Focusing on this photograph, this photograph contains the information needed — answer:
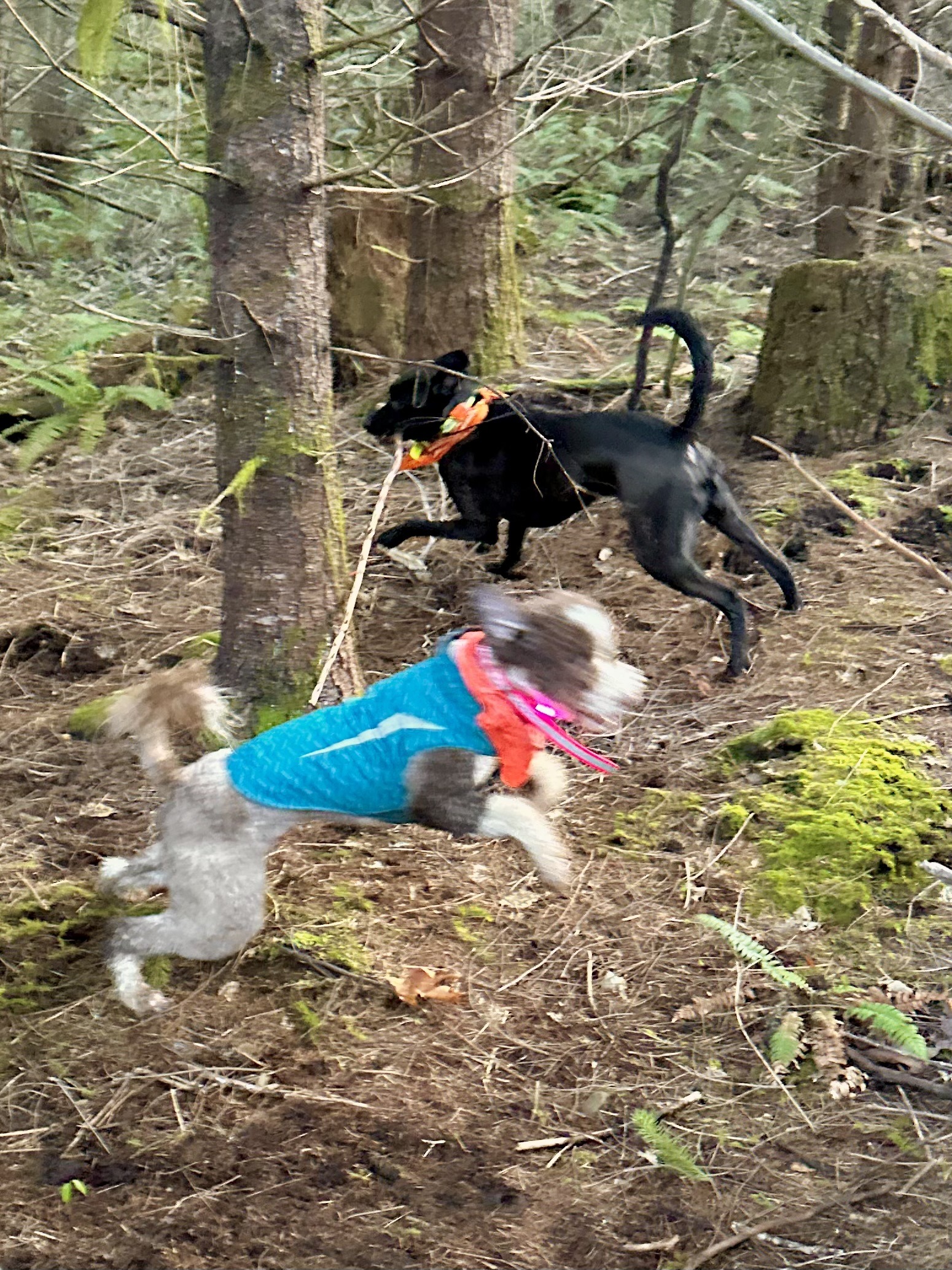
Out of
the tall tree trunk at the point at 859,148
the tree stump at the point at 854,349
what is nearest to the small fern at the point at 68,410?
the tree stump at the point at 854,349

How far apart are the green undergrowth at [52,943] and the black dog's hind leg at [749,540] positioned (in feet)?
10.5

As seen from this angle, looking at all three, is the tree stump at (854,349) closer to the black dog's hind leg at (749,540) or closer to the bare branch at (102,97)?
the black dog's hind leg at (749,540)

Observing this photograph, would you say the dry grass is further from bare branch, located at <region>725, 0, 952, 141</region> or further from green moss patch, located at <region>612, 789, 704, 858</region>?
bare branch, located at <region>725, 0, 952, 141</region>

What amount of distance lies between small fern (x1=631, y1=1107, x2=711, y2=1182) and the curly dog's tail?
1.55 m

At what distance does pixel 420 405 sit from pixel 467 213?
1.92 m

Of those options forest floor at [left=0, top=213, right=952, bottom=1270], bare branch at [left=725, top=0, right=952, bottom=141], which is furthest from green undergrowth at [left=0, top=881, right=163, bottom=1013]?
bare branch at [left=725, top=0, right=952, bottom=141]

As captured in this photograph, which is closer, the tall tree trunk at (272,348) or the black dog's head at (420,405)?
the tall tree trunk at (272,348)

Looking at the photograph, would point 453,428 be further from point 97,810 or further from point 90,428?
point 97,810

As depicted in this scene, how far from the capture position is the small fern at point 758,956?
10.9 ft

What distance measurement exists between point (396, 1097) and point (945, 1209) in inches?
52.7

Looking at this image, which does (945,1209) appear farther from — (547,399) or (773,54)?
Result: (773,54)

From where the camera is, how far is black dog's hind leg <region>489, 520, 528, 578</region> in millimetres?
6152

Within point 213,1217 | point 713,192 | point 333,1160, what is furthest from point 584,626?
point 713,192

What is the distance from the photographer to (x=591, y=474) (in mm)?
5648
